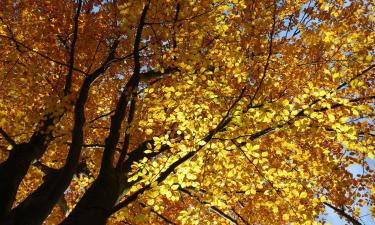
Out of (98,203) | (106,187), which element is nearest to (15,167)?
(106,187)

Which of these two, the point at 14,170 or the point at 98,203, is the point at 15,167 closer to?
the point at 14,170

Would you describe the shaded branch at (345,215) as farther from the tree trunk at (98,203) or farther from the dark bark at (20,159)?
the dark bark at (20,159)

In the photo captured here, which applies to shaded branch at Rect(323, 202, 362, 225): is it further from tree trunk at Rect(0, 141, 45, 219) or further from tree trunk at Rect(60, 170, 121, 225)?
tree trunk at Rect(0, 141, 45, 219)

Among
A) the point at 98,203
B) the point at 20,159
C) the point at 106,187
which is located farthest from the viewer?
the point at 20,159

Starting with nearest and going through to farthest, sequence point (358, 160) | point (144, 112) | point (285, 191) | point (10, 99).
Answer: point (285, 191), point (358, 160), point (144, 112), point (10, 99)

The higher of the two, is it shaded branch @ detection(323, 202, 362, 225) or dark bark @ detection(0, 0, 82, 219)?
shaded branch @ detection(323, 202, 362, 225)

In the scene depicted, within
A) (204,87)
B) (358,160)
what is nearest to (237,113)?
(204,87)

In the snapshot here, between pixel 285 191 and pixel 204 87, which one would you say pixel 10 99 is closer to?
pixel 204 87

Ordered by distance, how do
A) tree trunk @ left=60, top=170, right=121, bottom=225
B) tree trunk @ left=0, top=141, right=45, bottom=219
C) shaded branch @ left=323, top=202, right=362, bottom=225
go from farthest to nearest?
shaded branch @ left=323, top=202, right=362, bottom=225 < tree trunk @ left=0, top=141, right=45, bottom=219 < tree trunk @ left=60, top=170, right=121, bottom=225

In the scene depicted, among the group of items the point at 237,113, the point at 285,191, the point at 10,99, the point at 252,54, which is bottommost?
the point at 285,191

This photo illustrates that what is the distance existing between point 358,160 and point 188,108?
4.86 metres

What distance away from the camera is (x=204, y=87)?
1010 cm

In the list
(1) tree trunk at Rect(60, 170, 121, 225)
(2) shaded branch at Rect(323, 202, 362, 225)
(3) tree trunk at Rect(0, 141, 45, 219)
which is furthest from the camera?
(2) shaded branch at Rect(323, 202, 362, 225)

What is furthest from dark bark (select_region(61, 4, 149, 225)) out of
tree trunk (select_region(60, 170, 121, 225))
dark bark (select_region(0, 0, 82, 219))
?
dark bark (select_region(0, 0, 82, 219))
